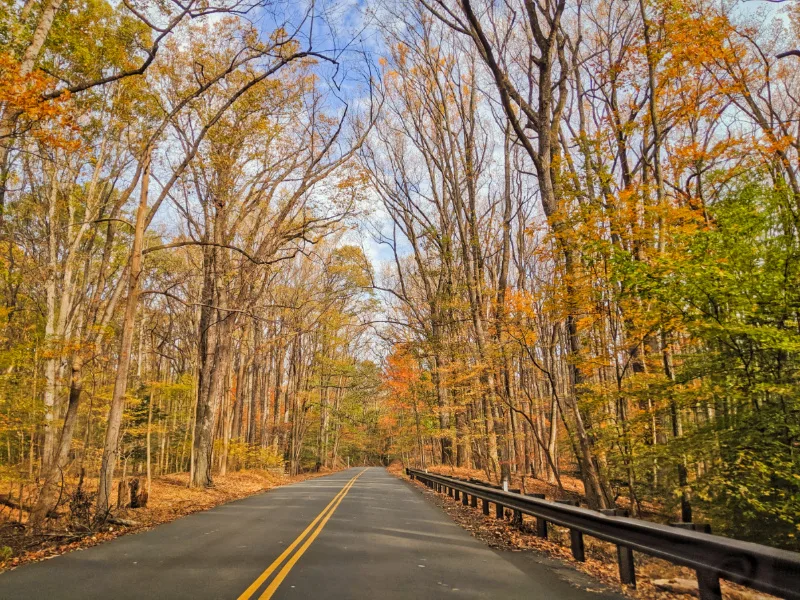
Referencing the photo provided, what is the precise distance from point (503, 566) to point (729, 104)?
60.6 feet

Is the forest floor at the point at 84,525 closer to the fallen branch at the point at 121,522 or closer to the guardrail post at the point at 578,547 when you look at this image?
the fallen branch at the point at 121,522

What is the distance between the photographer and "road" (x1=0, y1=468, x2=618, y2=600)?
4.60m

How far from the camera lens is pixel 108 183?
1850 centimetres

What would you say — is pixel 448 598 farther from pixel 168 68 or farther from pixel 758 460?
pixel 168 68

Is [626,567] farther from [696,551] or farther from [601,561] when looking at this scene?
[601,561]

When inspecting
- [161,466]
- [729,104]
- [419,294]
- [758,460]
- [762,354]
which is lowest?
[161,466]

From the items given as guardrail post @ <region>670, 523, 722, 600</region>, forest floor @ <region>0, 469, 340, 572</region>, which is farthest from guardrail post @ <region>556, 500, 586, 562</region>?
forest floor @ <region>0, 469, 340, 572</region>

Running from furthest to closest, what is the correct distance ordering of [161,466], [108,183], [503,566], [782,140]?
1. [161,466]
2. [108,183]
3. [782,140]
4. [503,566]

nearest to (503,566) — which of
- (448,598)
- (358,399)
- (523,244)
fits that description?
(448,598)

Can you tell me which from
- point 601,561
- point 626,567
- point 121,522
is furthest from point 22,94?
point 601,561

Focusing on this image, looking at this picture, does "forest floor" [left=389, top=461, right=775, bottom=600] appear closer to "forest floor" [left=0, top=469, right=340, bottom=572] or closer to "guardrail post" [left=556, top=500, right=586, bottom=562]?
"guardrail post" [left=556, top=500, right=586, bottom=562]

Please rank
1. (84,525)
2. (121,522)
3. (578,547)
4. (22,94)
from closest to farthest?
(578,547)
(22,94)
(84,525)
(121,522)

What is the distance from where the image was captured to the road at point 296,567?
181 inches

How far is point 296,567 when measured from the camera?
5.54 meters
